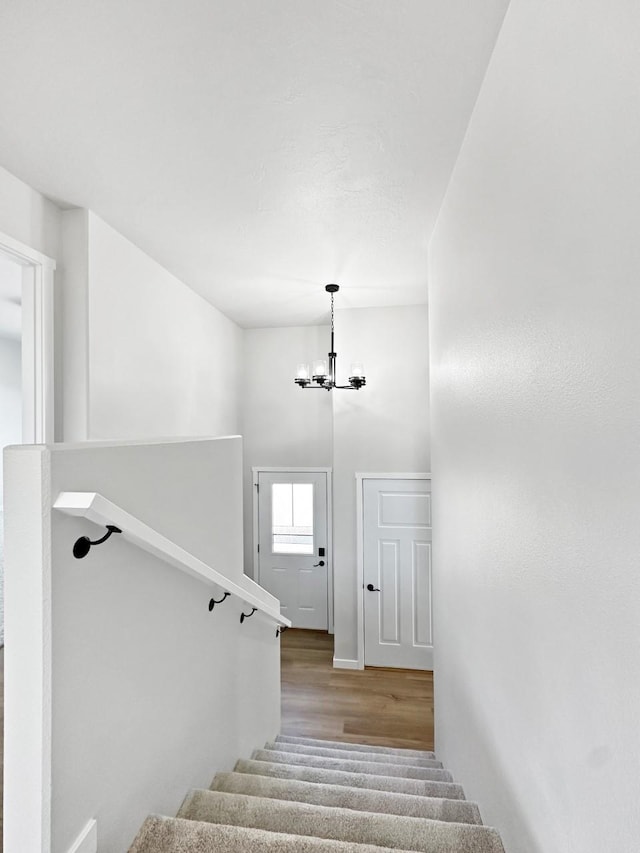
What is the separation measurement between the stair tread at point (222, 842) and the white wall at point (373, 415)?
10.5ft

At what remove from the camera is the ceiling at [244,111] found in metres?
1.30

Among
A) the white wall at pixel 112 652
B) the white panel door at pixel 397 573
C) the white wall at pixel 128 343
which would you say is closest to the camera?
the white wall at pixel 112 652

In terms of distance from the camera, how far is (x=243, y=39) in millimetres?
1360

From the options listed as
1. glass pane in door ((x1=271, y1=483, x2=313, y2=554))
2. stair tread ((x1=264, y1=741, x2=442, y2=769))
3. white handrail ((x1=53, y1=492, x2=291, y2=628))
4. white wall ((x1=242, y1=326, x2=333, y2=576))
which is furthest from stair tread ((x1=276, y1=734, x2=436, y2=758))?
white wall ((x1=242, y1=326, x2=333, y2=576))

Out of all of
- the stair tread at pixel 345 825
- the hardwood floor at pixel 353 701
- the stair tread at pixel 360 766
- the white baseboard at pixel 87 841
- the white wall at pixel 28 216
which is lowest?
the hardwood floor at pixel 353 701

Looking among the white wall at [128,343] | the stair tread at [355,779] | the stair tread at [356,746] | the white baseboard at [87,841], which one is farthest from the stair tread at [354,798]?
the white wall at [128,343]

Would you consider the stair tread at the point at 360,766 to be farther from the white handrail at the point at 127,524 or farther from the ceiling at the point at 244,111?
the ceiling at the point at 244,111

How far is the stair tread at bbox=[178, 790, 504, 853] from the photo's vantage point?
4.39 feet

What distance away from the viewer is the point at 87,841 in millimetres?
1103

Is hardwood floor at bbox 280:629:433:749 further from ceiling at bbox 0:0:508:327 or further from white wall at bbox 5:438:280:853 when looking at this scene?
ceiling at bbox 0:0:508:327

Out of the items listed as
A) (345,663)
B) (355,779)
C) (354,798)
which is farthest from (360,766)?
(345,663)

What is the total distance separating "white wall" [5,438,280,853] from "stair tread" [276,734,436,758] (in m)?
1.16

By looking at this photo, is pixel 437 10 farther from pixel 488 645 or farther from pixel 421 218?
pixel 488 645

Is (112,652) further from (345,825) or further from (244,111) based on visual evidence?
(244,111)
